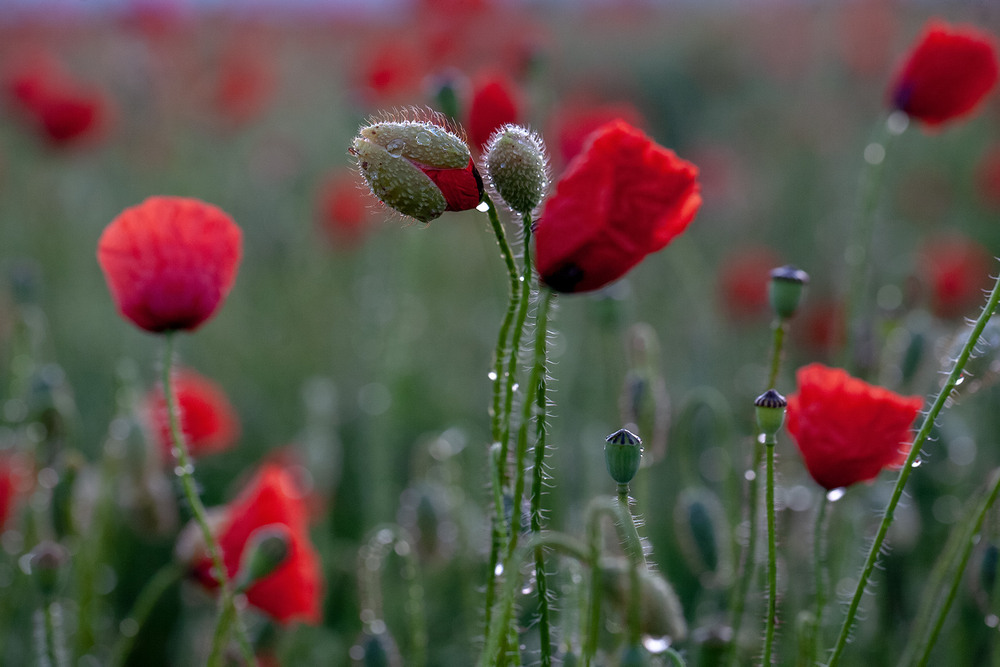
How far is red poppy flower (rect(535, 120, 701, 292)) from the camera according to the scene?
0.91m

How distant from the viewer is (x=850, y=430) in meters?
1.00

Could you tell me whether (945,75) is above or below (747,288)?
above

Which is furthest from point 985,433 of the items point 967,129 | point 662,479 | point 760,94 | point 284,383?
point 760,94

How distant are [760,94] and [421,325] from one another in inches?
198

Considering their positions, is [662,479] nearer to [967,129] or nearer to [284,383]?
[284,383]

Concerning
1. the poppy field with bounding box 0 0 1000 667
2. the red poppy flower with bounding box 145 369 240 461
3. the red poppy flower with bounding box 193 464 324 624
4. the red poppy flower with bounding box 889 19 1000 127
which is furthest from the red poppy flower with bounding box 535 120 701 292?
the red poppy flower with bounding box 145 369 240 461

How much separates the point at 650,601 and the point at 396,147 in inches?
22.5

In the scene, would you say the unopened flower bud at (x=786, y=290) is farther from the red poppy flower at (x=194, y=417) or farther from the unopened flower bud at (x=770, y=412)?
the red poppy flower at (x=194, y=417)

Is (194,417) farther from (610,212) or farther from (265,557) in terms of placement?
(610,212)

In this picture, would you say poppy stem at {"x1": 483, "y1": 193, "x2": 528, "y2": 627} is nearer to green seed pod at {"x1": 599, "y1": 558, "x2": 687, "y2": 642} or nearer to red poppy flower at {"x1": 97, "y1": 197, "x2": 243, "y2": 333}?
green seed pod at {"x1": 599, "y1": 558, "x2": 687, "y2": 642}

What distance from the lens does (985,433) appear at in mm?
2502

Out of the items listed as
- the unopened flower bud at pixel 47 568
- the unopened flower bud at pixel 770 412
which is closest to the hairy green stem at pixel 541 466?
the unopened flower bud at pixel 770 412

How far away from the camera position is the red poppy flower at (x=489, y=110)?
1712 millimetres

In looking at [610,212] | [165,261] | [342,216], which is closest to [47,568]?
[165,261]
